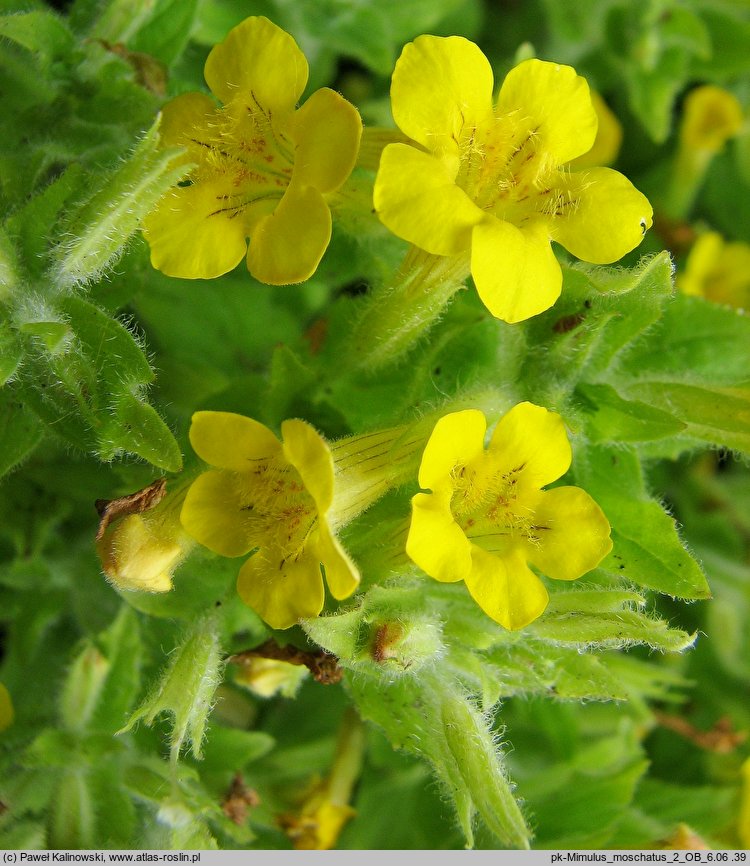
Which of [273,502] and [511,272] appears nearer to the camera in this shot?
[511,272]

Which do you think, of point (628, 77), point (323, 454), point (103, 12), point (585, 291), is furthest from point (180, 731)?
point (628, 77)

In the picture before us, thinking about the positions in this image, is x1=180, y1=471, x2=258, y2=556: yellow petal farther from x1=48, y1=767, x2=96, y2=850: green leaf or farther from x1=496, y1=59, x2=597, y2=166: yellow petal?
x1=496, y1=59, x2=597, y2=166: yellow petal

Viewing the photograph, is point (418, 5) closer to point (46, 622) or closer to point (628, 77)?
Answer: point (628, 77)

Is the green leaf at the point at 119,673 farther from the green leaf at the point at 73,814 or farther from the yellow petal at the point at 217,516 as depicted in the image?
the yellow petal at the point at 217,516

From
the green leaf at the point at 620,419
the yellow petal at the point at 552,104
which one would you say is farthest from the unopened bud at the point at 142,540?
the yellow petal at the point at 552,104

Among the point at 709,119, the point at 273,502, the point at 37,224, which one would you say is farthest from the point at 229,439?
the point at 709,119

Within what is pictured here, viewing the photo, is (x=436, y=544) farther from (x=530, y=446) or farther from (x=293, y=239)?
(x=293, y=239)

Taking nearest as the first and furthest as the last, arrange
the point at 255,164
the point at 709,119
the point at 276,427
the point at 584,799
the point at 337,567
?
the point at 337,567, the point at 255,164, the point at 276,427, the point at 584,799, the point at 709,119

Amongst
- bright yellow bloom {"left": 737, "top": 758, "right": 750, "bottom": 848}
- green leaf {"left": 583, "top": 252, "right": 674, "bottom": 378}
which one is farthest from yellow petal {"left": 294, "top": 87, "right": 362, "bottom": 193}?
bright yellow bloom {"left": 737, "top": 758, "right": 750, "bottom": 848}
